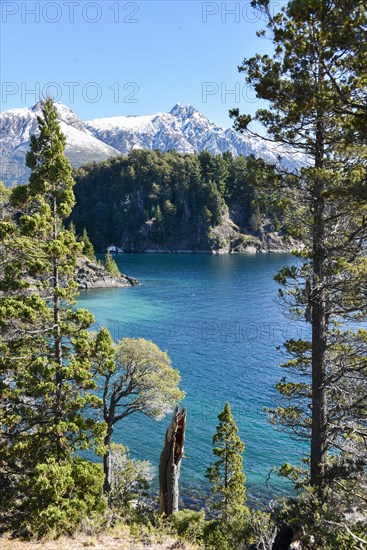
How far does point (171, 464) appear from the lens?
62.2 feet

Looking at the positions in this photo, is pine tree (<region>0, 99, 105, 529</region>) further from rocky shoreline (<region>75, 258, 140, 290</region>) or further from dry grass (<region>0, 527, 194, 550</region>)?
rocky shoreline (<region>75, 258, 140, 290</region>)

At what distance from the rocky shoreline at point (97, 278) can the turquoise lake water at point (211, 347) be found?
4.55 meters

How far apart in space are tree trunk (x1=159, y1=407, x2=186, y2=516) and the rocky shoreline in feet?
265

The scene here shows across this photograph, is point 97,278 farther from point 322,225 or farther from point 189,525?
point 322,225

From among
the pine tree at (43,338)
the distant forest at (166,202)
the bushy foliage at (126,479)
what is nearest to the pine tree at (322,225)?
the pine tree at (43,338)

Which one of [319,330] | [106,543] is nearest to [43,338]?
→ [106,543]

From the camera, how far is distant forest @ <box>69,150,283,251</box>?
159750mm

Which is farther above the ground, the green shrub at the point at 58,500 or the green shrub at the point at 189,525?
the green shrub at the point at 58,500

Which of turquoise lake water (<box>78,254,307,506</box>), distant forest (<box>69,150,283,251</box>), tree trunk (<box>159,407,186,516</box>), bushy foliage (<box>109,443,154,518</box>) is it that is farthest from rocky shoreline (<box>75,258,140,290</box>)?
tree trunk (<box>159,407,186,516</box>)

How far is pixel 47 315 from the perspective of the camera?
1606 cm

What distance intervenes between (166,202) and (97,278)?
7175 cm

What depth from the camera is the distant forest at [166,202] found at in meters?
160

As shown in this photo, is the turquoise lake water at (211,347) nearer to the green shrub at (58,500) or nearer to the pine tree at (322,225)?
the pine tree at (322,225)

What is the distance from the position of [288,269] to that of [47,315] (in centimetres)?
925
